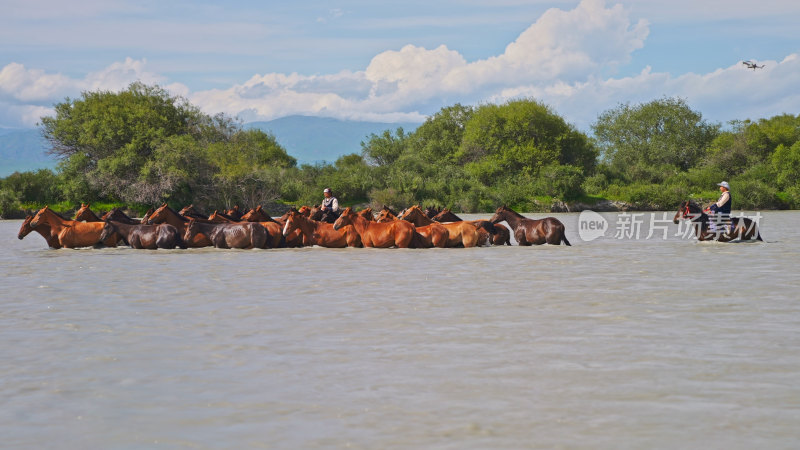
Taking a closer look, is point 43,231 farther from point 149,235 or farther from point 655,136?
point 655,136

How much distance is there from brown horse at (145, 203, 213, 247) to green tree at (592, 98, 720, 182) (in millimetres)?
59304

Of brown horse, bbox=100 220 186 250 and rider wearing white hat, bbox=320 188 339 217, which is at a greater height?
rider wearing white hat, bbox=320 188 339 217

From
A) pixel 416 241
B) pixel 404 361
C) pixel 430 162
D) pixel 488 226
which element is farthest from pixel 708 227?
pixel 430 162

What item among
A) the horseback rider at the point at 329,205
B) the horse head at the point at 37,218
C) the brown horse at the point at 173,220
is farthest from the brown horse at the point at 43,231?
the horseback rider at the point at 329,205

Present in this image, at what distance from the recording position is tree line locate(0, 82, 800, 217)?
5431cm

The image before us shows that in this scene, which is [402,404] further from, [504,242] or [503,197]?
[503,197]

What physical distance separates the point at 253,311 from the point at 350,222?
1114 cm

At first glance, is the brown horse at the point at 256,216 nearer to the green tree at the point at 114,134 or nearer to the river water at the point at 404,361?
the river water at the point at 404,361

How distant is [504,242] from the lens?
72.0 feet

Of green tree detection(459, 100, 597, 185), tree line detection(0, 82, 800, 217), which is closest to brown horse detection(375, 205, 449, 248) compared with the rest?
tree line detection(0, 82, 800, 217)

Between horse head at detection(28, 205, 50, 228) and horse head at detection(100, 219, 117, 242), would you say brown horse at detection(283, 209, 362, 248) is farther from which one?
horse head at detection(28, 205, 50, 228)

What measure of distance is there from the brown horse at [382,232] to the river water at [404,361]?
21.5 ft

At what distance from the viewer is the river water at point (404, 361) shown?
17.0ft

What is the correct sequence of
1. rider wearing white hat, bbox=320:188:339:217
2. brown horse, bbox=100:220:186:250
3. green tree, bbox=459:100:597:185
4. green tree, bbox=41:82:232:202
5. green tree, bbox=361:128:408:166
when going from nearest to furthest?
brown horse, bbox=100:220:186:250
rider wearing white hat, bbox=320:188:339:217
green tree, bbox=41:82:232:202
green tree, bbox=459:100:597:185
green tree, bbox=361:128:408:166
